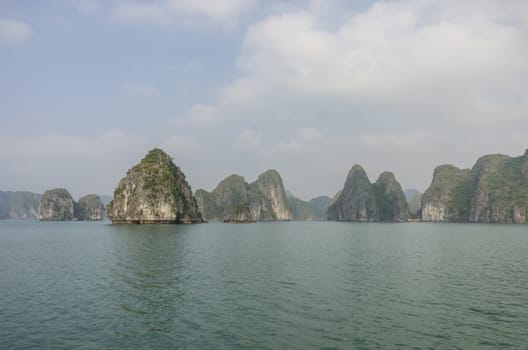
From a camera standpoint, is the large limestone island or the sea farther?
the large limestone island

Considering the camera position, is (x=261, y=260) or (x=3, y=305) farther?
(x=261, y=260)

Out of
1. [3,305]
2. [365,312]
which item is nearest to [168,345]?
[365,312]

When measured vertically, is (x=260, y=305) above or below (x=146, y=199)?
below

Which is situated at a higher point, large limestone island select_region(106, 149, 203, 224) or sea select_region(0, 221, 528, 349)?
large limestone island select_region(106, 149, 203, 224)

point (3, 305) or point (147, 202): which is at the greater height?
point (147, 202)

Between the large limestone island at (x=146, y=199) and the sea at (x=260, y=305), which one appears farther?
the large limestone island at (x=146, y=199)

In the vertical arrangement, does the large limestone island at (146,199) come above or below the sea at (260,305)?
above

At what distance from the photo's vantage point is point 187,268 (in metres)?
48.6

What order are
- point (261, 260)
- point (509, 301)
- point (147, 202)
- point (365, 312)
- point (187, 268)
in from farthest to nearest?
point (147, 202)
point (261, 260)
point (187, 268)
point (509, 301)
point (365, 312)

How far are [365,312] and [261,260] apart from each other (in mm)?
30430

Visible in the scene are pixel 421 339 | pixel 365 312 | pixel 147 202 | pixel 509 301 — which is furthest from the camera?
pixel 147 202

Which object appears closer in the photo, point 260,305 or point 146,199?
point 260,305

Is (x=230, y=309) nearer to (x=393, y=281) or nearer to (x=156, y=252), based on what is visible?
(x=393, y=281)

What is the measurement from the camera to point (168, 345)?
21.3 meters
